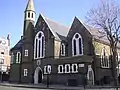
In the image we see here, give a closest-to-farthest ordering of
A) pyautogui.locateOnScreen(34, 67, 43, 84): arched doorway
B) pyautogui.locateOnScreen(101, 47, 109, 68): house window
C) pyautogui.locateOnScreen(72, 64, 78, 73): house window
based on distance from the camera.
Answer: pyautogui.locateOnScreen(72, 64, 78, 73): house window → pyautogui.locateOnScreen(101, 47, 109, 68): house window → pyautogui.locateOnScreen(34, 67, 43, 84): arched doorway

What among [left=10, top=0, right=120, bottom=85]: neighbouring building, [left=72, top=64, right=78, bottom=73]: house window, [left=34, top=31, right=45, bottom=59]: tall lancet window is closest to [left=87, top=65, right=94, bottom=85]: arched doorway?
[left=10, top=0, right=120, bottom=85]: neighbouring building

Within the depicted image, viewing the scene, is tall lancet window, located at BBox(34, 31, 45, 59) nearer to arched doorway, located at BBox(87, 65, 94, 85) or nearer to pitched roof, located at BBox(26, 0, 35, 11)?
pitched roof, located at BBox(26, 0, 35, 11)

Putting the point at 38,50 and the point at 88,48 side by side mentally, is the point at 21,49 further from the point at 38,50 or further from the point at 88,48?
the point at 88,48

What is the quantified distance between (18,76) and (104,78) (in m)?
22.3

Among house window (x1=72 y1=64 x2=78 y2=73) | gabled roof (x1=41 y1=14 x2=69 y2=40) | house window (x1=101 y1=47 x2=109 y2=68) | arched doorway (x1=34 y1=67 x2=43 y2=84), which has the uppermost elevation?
gabled roof (x1=41 y1=14 x2=69 y2=40)

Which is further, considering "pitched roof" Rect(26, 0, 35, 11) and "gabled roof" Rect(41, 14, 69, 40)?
"pitched roof" Rect(26, 0, 35, 11)

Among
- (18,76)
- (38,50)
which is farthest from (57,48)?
(18,76)

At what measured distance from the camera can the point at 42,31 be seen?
4888cm

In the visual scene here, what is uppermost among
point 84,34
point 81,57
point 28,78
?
point 84,34

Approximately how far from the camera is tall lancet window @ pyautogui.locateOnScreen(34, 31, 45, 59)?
1880 inches

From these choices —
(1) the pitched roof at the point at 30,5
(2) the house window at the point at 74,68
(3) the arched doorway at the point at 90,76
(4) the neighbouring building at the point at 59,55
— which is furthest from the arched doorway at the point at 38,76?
(1) the pitched roof at the point at 30,5

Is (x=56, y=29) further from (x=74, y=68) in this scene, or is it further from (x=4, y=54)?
(x=4, y=54)

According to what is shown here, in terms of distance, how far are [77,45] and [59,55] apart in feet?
15.7

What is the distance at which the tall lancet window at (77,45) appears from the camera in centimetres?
4462
